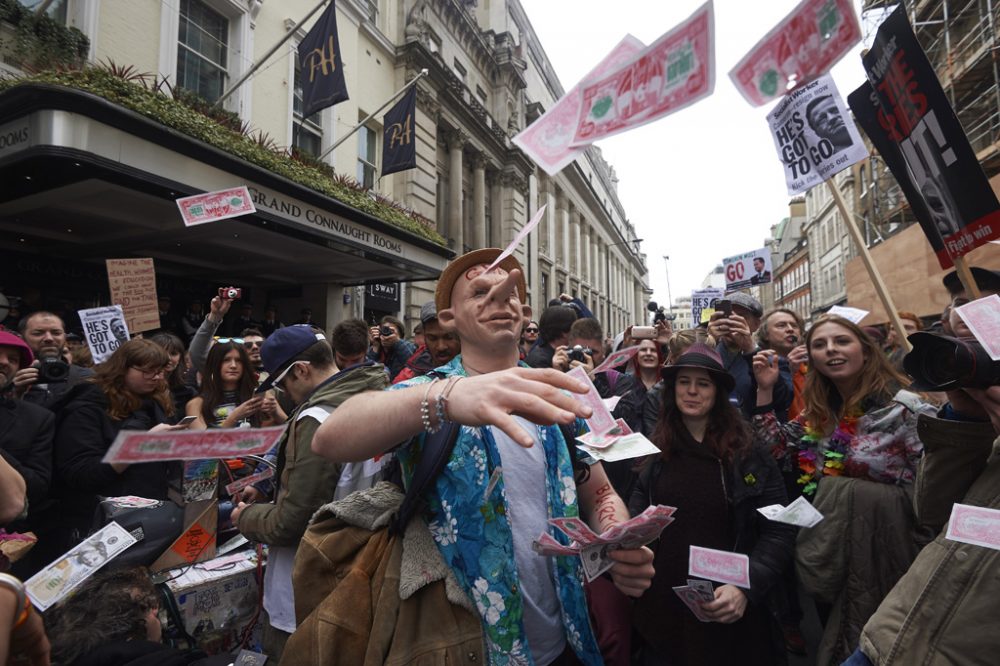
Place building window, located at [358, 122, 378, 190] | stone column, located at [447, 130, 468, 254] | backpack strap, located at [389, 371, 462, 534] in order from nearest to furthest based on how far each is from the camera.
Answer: backpack strap, located at [389, 371, 462, 534]
building window, located at [358, 122, 378, 190]
stone column, located at [447, 130, 468, 254]

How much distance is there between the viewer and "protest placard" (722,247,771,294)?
931cm

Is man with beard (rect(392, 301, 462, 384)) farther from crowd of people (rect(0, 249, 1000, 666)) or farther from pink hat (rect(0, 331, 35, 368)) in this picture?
pink hat (rect(0, 331, 35, 368))

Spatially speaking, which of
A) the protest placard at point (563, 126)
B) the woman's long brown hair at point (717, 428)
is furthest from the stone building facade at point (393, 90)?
the protest placard at point (563, 126)

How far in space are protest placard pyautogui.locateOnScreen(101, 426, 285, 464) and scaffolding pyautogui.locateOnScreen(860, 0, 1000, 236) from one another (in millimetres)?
17554

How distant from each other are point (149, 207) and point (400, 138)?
5638 mm

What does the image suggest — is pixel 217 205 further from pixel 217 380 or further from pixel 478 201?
pixel 478 201

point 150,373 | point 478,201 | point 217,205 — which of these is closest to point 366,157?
point 478,201

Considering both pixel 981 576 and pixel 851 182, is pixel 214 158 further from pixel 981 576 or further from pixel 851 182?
pixel 851 182

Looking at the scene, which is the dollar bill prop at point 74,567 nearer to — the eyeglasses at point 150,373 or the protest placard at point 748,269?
the eyeglasses at point 150,373

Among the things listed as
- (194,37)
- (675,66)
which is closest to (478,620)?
(675,66)

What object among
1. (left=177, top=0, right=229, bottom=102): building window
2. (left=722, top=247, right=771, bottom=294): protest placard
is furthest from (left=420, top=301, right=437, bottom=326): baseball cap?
(left=177, top=0, right=229, bottom=102): building window

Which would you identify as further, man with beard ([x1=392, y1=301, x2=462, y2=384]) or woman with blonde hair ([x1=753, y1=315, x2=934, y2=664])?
man with beard ([x1=392, y1=301, x2=462, y2=384])

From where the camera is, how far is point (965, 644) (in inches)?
51.8

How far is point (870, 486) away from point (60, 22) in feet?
35.2
